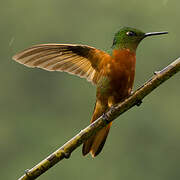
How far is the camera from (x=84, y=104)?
891 inches

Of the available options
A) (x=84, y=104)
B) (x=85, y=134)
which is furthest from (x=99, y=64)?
(x=84, y=104)

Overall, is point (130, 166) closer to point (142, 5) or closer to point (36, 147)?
point (36, 147)

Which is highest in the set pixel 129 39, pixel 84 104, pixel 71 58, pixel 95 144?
pixel 129 39

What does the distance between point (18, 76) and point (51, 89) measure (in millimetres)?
1919

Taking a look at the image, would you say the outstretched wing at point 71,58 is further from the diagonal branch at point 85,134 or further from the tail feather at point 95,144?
the diagonal branch at point 85,134

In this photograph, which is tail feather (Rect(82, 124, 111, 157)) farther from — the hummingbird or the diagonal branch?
the diagonal branch

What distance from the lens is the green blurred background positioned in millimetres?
20656

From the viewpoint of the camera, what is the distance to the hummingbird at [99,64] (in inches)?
184

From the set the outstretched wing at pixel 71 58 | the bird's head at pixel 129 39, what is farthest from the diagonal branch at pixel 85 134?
the bird's head at pixel 129 39

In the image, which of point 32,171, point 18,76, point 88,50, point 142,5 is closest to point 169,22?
point 142,5

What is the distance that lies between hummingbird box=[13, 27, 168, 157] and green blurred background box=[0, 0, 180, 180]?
13595mm

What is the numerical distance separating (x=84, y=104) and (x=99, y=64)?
57.9 feet

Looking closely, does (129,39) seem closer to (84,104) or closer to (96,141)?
(96,141)

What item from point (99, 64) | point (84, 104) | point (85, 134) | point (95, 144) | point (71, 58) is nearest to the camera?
point (85, 134)
